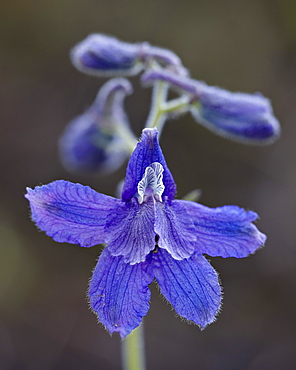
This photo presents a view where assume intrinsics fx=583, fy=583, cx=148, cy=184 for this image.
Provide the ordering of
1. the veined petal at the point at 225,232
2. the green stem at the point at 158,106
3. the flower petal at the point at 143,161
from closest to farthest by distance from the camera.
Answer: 1. the flower petal at the point at 143,161
2. the veined petal at the point at 225,232
3. the green stem at the point at 158,106

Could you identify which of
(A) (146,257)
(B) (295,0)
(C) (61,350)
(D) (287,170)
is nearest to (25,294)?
(C) (61,350)

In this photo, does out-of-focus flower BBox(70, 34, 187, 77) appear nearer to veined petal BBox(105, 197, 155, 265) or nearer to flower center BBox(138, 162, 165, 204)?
flower center BBox(138, 162, 165, 204)

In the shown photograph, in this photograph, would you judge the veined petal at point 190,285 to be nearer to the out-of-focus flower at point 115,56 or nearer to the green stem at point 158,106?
the green stem at point 158,106

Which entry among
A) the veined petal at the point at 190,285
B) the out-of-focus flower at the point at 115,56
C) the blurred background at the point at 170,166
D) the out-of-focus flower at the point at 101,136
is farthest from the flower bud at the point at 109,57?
the blurred background at the point at 170,166

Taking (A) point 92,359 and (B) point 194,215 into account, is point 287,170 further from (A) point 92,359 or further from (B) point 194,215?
(B) point 194,215

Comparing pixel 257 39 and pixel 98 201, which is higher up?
pixel 257 39

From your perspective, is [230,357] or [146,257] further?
[230,357]
